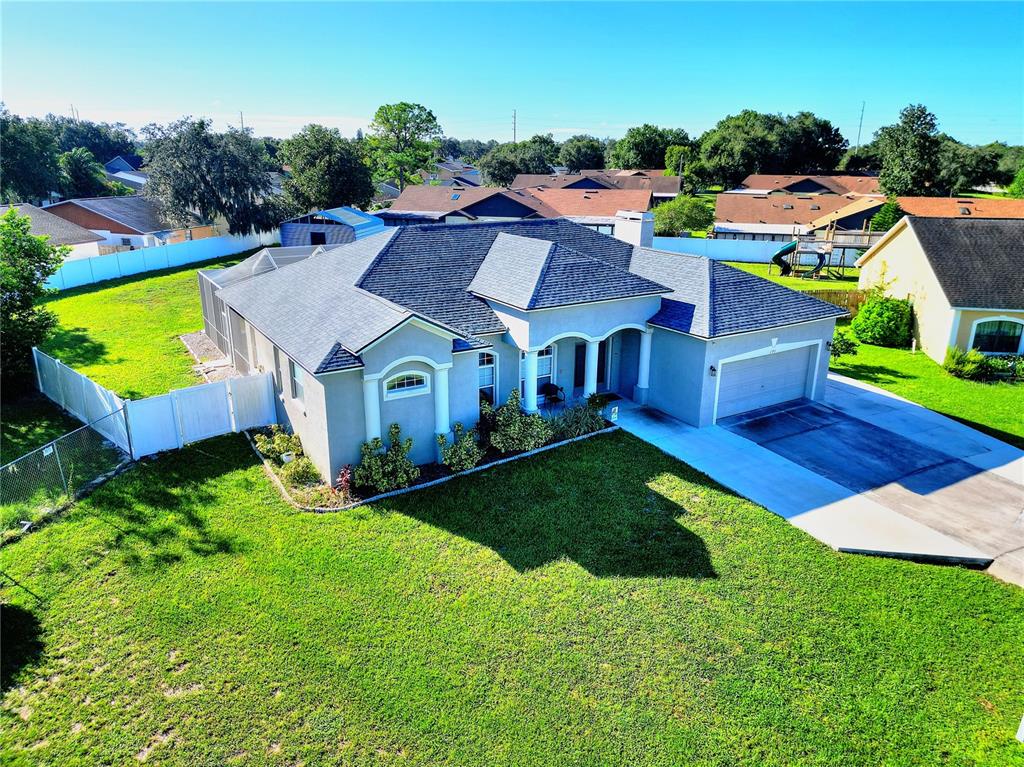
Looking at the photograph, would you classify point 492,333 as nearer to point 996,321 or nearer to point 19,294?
point 19,294

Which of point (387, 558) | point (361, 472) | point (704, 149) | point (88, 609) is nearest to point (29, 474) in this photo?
point (88, 609)

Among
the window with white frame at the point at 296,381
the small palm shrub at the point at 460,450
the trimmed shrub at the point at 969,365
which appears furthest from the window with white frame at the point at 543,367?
the trimmed shrub at the point at 969,365

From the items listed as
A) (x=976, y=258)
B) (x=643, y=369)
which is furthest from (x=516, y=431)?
(x=976, y=258)

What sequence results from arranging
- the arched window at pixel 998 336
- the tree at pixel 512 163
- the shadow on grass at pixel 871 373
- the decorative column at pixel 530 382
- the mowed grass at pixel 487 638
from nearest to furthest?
the mowed grass at pixel 487 638 → the decorative column at pixel 530 382 → the shadow on grass at pixel 871 373 → the arched window at pixel 998 336 → the tree at pixel 512 163

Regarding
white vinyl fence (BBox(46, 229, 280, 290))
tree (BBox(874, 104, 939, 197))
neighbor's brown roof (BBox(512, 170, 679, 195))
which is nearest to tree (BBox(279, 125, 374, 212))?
white vinyl fence (BBox(46, 229, 280, 290))

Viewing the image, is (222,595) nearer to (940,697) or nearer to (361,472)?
(361,472)

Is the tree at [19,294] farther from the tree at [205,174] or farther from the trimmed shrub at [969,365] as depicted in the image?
the trimmed shrub at [969,365]
